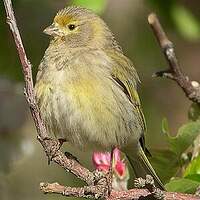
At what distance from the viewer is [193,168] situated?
4.05 metres

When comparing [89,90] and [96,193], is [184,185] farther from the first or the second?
[89,90]

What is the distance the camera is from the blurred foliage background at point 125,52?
5.31 m

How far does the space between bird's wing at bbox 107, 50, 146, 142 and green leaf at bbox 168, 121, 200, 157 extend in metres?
0.47

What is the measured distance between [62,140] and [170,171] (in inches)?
24.3

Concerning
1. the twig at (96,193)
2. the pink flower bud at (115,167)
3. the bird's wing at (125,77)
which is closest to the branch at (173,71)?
the bird's wing at (125,77)

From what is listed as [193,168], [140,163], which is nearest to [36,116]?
[193,168]

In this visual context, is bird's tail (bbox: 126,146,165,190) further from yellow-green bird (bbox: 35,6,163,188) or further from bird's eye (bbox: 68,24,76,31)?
bird's eye (bbox: 68,24,76,31)

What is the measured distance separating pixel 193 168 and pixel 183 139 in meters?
0.23

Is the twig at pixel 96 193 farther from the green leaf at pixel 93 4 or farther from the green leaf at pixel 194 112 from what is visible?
the green leaf at pixel 93 4

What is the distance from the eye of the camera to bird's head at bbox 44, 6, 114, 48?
4676mm

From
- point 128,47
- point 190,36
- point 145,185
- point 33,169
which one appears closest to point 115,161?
point 145,185

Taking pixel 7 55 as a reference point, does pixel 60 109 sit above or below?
below

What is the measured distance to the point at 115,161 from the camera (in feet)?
14.1

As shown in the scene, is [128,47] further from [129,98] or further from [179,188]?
[179,188]
